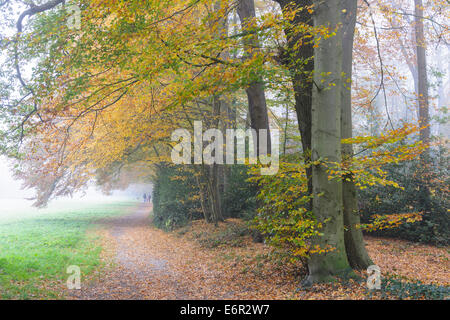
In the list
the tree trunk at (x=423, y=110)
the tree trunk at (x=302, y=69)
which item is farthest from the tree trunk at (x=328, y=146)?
the tree trunk at (x=423, y=110)

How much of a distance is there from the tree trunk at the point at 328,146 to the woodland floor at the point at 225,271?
40 centimetres

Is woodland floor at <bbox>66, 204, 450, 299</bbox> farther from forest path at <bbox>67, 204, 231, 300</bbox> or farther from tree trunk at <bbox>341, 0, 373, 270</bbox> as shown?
tree trunk at <bbox>341, 0, 373, 270</bbox>

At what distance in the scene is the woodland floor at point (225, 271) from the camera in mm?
5523

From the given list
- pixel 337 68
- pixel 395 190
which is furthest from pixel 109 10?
pixel 395 190

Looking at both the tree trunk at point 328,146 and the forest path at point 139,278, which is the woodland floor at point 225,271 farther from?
the tree trunk at point 328,146

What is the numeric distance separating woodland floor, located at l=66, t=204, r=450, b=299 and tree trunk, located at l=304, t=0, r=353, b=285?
40 cm

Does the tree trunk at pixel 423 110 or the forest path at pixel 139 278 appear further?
the tree trunk at pixel 423 110

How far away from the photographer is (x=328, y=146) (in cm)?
501
